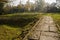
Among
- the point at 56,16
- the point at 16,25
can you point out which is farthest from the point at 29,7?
the point at 56,16

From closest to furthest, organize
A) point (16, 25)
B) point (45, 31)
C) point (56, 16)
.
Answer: point (45, 31), point (56, 16), point (16, 25)

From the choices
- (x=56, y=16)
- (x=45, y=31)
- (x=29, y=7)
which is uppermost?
(x=29, y=7)

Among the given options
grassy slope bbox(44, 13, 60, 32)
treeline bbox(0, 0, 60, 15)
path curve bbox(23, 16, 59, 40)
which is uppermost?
treeline bbox(0, 0, 60, 15)

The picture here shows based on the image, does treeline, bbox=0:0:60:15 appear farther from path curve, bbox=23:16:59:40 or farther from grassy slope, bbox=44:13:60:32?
path curve, bbox=23:16:59:40

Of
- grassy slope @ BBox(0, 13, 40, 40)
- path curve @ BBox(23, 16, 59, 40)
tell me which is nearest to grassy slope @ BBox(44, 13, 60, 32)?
path curve @ BBox(23, 16, 59, 40)

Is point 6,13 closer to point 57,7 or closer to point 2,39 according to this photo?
point 2,39

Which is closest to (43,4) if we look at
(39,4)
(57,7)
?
(39,4)

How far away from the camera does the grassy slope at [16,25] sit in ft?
13.0

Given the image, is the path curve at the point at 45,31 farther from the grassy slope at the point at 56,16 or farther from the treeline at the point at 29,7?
the treeline at the point at 29,7

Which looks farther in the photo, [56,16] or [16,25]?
[16,25]

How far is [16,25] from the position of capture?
13.6ft

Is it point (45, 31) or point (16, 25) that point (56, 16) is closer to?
point (45, 31)

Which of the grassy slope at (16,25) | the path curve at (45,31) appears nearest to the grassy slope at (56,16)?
the path curve at (45,31)

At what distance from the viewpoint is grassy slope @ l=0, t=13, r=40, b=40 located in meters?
3.96
